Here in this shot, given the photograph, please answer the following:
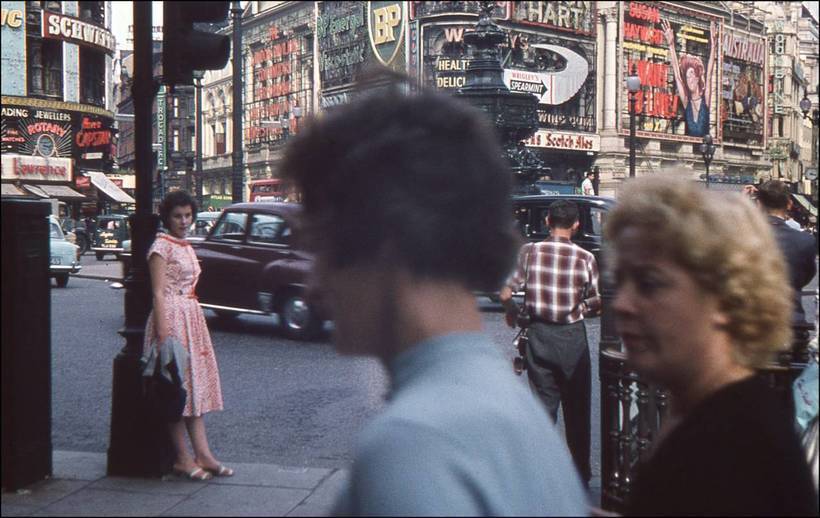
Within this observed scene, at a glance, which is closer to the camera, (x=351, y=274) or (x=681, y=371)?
(x=351, y=274)

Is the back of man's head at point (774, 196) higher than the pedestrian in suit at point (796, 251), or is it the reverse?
the back of man's head at point (774, 196)

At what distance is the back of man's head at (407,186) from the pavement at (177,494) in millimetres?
3589

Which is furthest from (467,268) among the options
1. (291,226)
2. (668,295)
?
(668,295)

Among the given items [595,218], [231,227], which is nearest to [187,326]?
[231,227]

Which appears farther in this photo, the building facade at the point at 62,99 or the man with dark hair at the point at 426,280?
the building facade at the point at 62,99

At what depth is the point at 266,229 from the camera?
12.1 metres

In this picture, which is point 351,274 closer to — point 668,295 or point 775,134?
point 668,295

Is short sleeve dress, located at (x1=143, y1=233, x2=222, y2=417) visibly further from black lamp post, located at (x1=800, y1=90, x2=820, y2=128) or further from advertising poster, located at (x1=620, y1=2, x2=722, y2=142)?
A: advertising poster, located at (x1=620, y1=2, x2=722, y2=142)

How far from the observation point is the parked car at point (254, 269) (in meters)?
11.7

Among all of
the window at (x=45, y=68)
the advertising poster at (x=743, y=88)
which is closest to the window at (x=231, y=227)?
the window at (x=45, y=68)

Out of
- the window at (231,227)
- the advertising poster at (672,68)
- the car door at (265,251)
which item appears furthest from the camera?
the advertising poster at (672,68)

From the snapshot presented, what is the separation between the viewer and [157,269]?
5594 millimetres

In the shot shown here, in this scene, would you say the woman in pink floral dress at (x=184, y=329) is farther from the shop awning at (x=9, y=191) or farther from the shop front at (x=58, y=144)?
the shop front at (x=58, y=144)

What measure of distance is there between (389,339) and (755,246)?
0.82 meters
